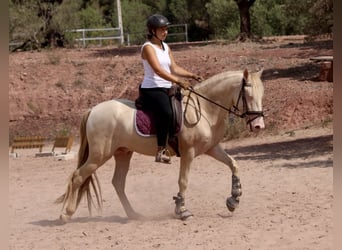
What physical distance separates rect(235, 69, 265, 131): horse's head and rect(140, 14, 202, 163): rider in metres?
0.69

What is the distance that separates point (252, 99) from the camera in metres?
7.88

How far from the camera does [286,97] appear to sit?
20.5 metres

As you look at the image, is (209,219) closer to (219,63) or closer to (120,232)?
(120,232)

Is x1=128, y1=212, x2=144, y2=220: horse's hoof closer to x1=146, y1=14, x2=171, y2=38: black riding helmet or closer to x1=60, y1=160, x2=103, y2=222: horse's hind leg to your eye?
x1=60, y1=160, x2=103, y2=222: horse's hind leg

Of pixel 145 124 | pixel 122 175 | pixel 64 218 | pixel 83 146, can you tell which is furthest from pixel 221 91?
pixel 64 218

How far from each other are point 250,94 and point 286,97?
42.3 feet

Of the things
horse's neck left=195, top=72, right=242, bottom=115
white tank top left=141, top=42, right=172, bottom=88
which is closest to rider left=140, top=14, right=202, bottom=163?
white tank top left=141, top=42, right=172, bottom=88

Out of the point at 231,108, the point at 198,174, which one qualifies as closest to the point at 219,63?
the point at 198,174

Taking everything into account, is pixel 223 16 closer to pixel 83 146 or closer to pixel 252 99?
pixel 83 146

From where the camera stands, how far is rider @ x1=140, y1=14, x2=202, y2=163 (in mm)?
7676

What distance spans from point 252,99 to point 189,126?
2.60 feet

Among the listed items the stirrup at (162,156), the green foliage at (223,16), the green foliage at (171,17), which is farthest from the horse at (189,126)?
the green foliage at (223,16)

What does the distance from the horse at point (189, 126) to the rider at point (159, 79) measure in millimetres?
215

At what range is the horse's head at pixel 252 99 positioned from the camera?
787 centimetres
